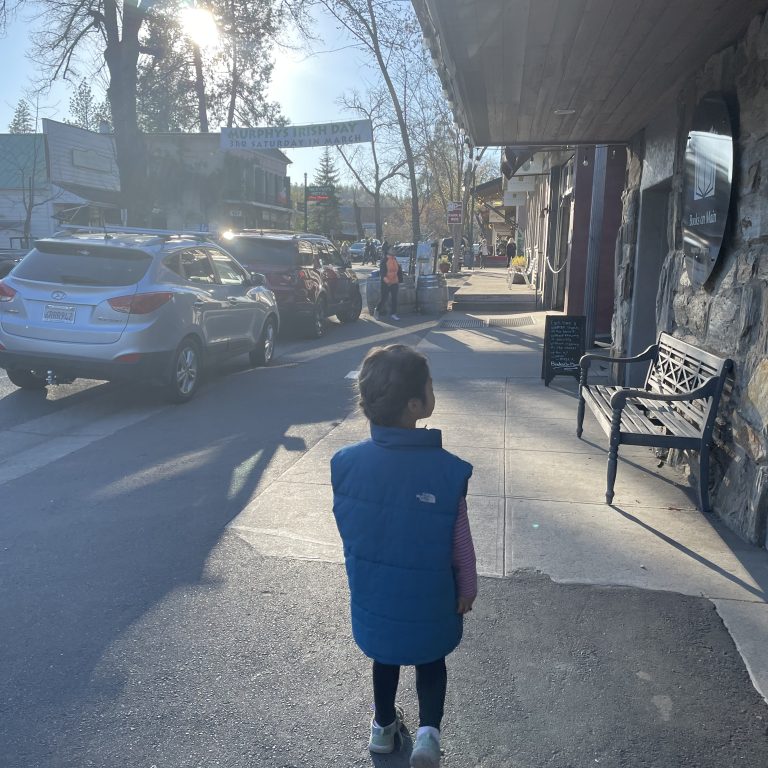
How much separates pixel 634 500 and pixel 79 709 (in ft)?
12.4

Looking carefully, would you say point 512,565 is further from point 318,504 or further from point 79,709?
point 79,709

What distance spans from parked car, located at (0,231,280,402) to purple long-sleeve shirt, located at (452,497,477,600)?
6.07m

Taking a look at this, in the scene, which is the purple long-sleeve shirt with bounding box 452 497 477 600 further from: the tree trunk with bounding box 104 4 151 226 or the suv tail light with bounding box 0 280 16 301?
the tree trunk with bounding box 104 4 151 226

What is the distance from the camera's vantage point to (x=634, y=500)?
5336mm

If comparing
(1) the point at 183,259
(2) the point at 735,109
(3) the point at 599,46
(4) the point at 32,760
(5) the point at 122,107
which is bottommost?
(4) the point at 32,760

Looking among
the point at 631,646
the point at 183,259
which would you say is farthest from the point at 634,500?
the point at 183,259

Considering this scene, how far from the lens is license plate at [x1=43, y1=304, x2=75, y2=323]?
784cm

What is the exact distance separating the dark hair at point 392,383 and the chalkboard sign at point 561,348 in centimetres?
720

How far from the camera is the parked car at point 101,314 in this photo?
25.6 ft

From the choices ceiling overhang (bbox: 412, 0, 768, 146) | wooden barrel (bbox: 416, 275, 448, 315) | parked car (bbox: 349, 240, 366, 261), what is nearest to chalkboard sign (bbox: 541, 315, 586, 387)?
ceiling overhang (bbox: 412, 0, 768, 146)

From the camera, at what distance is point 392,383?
2402 millimetres

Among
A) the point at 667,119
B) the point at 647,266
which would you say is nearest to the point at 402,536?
the point at 667,119

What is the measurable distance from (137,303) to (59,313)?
806 mm

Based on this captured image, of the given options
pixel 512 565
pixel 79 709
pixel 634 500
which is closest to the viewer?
pixel 79 709
